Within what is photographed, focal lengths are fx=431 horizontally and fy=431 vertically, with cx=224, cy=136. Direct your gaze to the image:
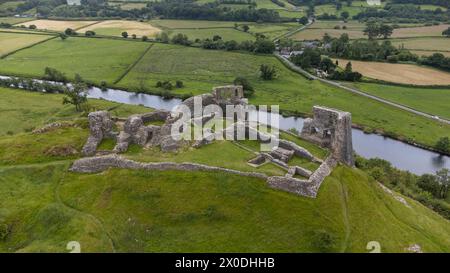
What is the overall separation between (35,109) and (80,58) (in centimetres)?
3706

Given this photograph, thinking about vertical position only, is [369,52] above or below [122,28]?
below

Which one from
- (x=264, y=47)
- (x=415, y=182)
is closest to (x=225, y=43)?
(x=264, y=47)

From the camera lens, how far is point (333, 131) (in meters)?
39.8

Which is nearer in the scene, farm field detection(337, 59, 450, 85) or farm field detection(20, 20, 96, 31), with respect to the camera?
farm field detection(337, 59, 450, 85)

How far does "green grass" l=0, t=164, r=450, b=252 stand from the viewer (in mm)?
30453

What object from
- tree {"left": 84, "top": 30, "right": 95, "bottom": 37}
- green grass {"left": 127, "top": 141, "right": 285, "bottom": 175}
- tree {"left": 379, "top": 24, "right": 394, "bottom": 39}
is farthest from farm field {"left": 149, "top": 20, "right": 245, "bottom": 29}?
green grass {"left": 127, "top": 141, "right": 285, "bottom": 175}

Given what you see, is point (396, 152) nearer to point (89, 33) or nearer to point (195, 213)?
point (195, 213)

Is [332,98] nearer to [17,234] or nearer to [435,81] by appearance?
[435,81]

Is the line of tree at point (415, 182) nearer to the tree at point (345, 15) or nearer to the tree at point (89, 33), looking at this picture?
the tree at point (89, 33)

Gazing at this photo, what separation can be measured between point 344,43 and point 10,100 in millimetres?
86524

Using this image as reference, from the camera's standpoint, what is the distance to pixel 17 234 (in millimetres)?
32250

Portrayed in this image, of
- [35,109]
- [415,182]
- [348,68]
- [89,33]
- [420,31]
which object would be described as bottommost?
[415,182]

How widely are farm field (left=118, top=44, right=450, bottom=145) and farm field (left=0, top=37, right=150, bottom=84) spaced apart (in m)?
5.04

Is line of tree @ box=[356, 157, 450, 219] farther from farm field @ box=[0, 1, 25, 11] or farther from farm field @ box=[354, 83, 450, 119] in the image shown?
farm field @ box=[0, 1, 25, 11]
